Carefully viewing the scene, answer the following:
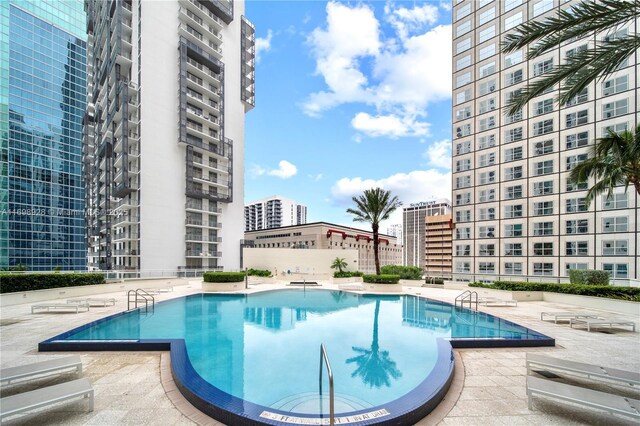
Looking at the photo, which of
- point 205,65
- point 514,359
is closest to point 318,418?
point 514,359

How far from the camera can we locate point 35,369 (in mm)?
5586

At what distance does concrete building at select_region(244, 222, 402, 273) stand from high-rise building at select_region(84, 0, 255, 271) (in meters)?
30.3

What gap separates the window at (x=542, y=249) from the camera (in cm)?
3281

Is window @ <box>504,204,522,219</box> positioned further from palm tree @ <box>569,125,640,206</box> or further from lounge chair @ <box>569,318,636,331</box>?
lounge chair @ <box>569,318,636,331</box>

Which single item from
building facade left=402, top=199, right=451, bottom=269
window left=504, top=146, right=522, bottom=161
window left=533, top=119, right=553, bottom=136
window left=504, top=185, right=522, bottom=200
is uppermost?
window left=533, top=119, right=553, bottom=136

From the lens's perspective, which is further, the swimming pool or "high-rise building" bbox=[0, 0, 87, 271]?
"high-rise building" bbox=[0, 0, 87, 271]

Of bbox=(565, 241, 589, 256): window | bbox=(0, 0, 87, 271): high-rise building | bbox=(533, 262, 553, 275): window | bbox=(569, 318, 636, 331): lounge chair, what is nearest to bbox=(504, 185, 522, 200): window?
bbox=(565, 241, 589, 256): window

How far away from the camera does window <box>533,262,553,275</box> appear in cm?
3278

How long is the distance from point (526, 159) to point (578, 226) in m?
9.37

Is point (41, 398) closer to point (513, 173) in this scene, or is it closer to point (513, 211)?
point (513, 211)

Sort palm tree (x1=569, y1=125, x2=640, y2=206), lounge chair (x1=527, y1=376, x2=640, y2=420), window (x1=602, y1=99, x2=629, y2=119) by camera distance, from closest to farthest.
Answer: lounge chair (x1=527, y1=376, x2=640, y2=420) → palm tree (x1=569, y1=125, x2=640, y2=206) → window (x1=602, y1=99, x2=629, y2=119)

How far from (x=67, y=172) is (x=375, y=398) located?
272ft

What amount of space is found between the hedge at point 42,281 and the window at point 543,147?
4620 cm

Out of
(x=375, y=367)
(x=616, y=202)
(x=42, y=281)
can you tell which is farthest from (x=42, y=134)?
(x=616, y=202)
